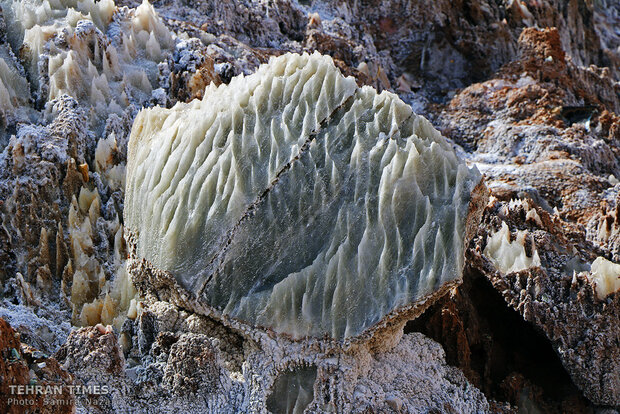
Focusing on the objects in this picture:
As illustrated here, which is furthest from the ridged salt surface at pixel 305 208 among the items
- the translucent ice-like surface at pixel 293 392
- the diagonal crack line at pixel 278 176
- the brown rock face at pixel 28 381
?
the brown rock face at pixel 28 381

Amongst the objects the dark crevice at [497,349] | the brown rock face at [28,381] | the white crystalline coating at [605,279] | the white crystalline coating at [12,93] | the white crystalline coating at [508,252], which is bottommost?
the brown rock face at [28,381]

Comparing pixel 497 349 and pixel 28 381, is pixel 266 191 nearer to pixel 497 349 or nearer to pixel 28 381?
pixel 28 381

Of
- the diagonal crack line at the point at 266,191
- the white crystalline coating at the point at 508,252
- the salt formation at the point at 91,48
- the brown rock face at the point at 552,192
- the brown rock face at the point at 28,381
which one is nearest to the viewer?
the brown rock face at the point at 28,381

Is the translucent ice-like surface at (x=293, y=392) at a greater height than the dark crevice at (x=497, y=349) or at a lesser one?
lesser

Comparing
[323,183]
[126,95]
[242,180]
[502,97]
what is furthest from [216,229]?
[502,97]

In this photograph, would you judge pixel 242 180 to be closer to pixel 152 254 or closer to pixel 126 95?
pixel 152 254

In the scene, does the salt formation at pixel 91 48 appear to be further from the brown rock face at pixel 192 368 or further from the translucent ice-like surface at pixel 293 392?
the translucent ice-like surface at pixel 293 392
